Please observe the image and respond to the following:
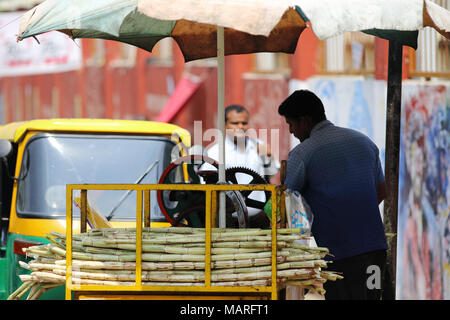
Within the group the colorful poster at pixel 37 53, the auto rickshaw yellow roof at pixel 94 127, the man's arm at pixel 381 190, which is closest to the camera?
the man's arm at pixel 381 190

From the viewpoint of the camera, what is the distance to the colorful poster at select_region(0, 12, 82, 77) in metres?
18.6

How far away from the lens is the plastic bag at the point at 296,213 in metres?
4.97

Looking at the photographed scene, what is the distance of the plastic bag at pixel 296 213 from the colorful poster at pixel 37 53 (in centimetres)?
1341

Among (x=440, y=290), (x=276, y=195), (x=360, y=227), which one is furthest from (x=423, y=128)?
(x=276, y=195)

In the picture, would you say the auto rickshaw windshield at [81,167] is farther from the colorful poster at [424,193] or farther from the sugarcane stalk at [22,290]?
the colorful poster at [424,193]

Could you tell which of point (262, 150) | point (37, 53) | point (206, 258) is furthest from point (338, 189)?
point (37, 53)

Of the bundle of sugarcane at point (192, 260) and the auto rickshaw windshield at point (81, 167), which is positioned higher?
the auto rickshaw windshield at point (81, 167)

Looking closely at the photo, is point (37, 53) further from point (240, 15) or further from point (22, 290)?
point (240, 15)

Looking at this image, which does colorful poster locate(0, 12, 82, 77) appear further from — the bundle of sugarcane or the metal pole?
the bundle of sugarcane

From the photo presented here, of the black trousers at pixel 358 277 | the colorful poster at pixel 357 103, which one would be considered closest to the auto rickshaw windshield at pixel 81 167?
the black trousers at pixel 358 277

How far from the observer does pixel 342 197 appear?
5.50 m

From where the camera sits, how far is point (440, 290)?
9156 mm

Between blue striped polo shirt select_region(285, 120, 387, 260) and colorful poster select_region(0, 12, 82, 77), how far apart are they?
13109 millimetres

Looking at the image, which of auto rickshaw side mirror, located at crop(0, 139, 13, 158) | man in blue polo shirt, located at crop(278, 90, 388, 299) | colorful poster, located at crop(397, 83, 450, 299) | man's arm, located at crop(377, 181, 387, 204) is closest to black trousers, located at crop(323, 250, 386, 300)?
man in blue polo shirt, located at crop(278, 90, 388, 299)
